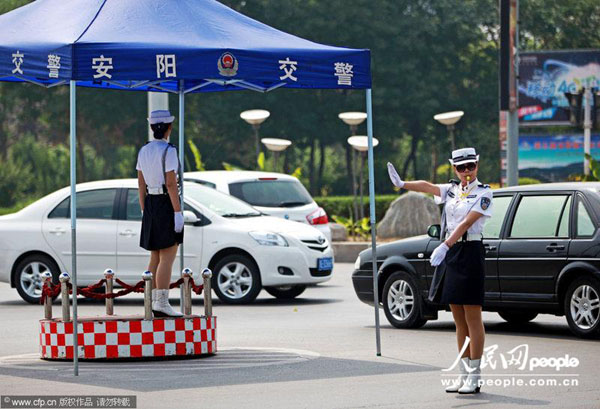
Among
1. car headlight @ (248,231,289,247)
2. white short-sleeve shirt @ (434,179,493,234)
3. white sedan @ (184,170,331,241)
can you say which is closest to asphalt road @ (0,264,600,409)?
white short-sleeve shirt @ (434,179,493,234)

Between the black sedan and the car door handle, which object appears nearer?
the black sedan

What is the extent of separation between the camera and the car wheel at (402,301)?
548 inches

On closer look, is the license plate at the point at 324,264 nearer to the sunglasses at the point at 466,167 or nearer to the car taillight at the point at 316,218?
the car taillight at the point at 316,218

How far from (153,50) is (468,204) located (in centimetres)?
289

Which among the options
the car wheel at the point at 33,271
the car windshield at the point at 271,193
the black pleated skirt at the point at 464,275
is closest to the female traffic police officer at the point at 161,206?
the black pleated skirt at the point at 464,275

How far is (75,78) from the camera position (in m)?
10.5

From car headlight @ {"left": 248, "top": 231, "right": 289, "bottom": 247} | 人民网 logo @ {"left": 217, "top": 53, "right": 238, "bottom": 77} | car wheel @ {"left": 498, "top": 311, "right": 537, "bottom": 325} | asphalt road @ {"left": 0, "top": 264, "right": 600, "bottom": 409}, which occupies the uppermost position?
人民网 logo @ {"left": 217, "top": 53, "right": 238, "bottom": 77}

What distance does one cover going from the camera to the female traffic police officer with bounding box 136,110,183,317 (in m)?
11.6

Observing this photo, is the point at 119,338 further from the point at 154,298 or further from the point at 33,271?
the point at 33,271

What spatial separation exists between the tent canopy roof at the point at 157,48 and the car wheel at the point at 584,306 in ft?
9.11

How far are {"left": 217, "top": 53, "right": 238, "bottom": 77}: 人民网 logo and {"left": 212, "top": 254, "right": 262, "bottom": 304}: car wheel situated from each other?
6.44 metres

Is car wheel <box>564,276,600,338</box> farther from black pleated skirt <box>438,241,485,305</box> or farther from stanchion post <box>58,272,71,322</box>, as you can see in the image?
stanchion post <box>58,272,71,322</box>

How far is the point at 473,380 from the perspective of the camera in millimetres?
9297

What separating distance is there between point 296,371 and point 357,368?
508 millimetres
